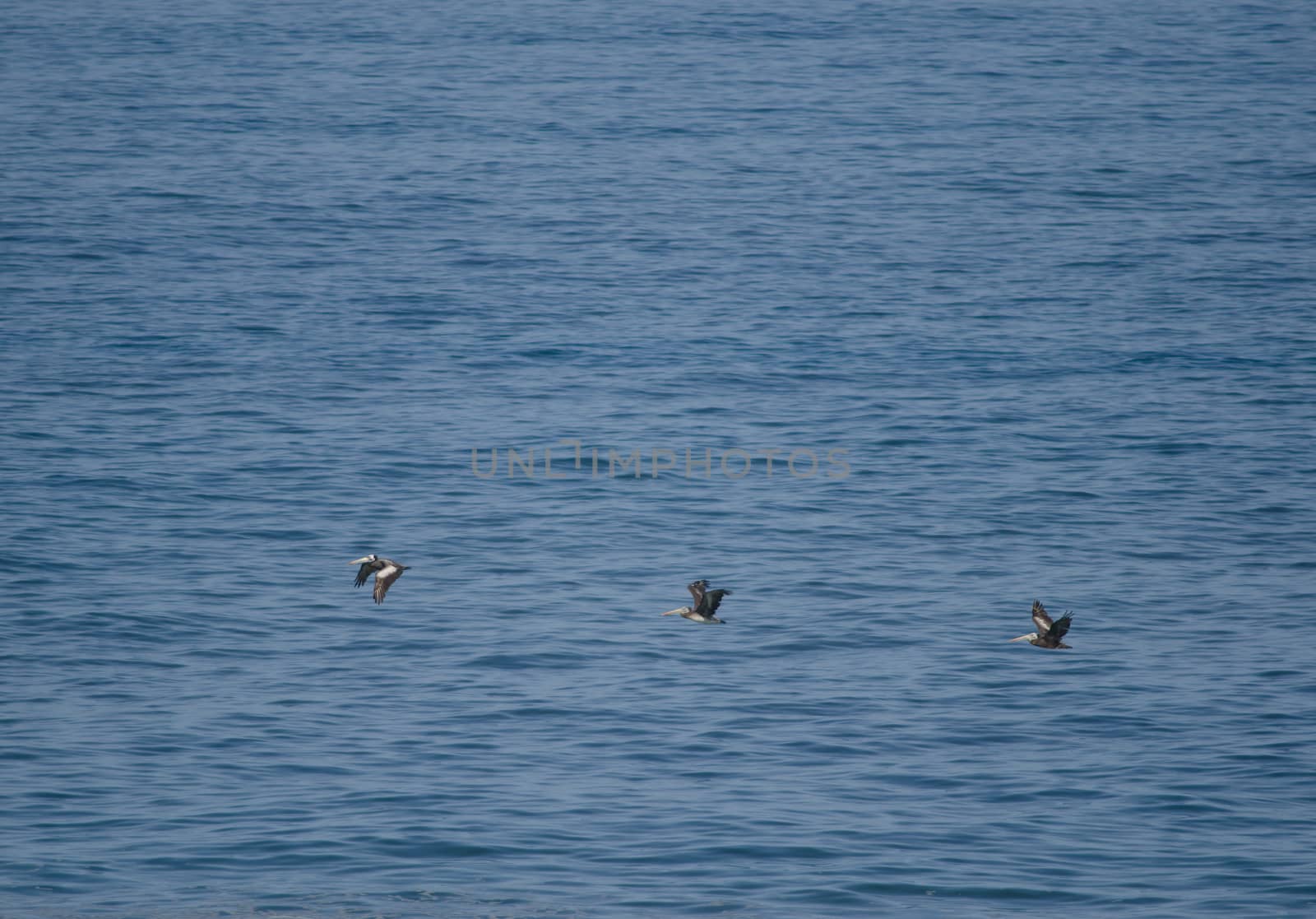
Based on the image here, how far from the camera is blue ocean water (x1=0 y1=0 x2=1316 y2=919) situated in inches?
718

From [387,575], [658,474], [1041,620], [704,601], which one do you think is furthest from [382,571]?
[658,474]

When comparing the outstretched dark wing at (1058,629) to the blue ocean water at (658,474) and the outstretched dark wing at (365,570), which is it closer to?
the blue ocean water at (658,474)

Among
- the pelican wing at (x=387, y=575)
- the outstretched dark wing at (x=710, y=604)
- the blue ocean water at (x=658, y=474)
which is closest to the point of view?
the blue ocean water at (x=658, y=474)

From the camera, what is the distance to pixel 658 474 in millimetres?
31688

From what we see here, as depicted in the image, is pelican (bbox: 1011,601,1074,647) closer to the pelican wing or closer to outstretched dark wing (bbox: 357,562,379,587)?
the pelican wing

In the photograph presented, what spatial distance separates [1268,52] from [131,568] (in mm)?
50829

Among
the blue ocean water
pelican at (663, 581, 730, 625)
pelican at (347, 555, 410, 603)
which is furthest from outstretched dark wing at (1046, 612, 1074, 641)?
pelican at (347, 555, 410, 603)

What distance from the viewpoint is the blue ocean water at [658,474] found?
18234mm

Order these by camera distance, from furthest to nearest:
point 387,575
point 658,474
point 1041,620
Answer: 1. point 658,474
2. point 1041,620
3. point 387,575

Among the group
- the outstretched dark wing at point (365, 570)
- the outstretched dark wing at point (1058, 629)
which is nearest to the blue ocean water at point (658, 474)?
the outstretched dark wing at point (1058, 629)

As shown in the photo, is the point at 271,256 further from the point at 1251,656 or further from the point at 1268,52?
the point at 1268,52

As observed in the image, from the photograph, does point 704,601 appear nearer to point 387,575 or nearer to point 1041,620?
point 387,575

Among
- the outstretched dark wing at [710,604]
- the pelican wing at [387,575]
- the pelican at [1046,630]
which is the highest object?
the pelican wing at [387,575]

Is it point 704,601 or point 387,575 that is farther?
point 704,601
